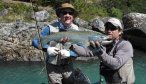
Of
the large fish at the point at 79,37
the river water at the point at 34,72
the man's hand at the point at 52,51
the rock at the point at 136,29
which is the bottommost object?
the river water at the point at 34,72

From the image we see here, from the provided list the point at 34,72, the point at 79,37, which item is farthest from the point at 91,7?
the point at 79,37

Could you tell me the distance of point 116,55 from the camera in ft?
17.5

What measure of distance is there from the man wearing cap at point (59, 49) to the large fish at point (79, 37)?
0.40 ft

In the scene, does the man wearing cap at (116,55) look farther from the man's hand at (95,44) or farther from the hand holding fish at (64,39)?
the hand holding fish at (64,39)

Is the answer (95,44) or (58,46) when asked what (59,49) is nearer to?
(58,46)

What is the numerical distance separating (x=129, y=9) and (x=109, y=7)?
1160 millimetres

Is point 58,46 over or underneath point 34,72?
over

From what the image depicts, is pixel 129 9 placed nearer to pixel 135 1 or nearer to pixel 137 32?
pixel 135 1

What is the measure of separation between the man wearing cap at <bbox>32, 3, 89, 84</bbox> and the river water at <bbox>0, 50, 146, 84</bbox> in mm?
6099

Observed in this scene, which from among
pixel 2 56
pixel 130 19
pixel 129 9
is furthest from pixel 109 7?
pixel 2 56

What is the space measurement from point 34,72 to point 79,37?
8991 millimetres

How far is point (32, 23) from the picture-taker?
1741 cm

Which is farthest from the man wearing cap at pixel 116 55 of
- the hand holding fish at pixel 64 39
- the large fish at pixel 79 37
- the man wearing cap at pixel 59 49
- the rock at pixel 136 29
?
the rock at pixel 136 29

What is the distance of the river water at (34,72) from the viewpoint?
13.7 metres
